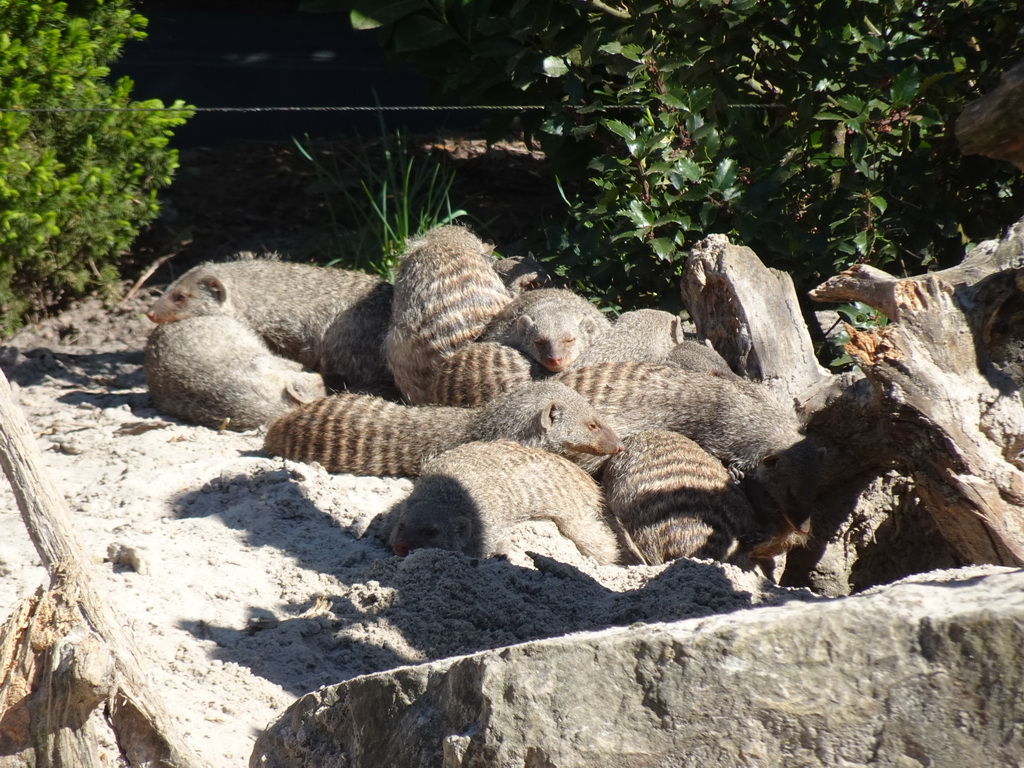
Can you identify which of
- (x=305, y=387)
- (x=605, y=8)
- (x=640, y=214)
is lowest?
(x=305, y=387)

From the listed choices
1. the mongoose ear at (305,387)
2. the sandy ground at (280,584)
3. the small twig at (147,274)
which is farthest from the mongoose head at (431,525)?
the small twig at (147,274)

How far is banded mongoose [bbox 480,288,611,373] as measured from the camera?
14.8 feet

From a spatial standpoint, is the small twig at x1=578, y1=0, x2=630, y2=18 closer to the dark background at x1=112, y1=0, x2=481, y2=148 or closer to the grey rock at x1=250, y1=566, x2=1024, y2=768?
the dark background at x1=112, y1=0, x2=481, y2=148

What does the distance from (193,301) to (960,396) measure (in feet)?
13.5

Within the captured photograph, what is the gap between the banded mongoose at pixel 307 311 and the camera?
5.49 m

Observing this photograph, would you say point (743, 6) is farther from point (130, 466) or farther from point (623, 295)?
point (130, 466)

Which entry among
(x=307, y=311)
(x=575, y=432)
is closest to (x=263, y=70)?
(x=307, y=311)

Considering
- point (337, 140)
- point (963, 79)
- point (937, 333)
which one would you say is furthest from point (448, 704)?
point (337, 140)

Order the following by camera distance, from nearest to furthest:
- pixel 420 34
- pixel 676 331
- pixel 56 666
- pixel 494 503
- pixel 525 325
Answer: pixel 56 666
pixel 494 503
pixel 525 325
pixel 676 331
pixel 420 34

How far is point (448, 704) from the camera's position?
1.53 meters

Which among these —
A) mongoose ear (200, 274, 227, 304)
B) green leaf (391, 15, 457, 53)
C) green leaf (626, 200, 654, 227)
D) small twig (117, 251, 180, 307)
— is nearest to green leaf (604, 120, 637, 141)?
green leaf (626, 200, 654, 227)

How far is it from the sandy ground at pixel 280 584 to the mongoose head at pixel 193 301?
1.37m

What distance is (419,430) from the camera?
13.9 feet

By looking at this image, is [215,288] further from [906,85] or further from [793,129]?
[906,85]
